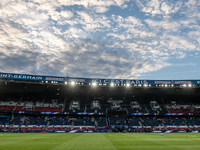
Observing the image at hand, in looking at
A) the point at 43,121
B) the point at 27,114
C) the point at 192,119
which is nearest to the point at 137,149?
the point at 43,121

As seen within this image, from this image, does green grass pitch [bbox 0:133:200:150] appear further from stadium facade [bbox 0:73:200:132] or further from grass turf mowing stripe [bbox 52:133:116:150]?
stadium facade [bbox 0:73:200:132]

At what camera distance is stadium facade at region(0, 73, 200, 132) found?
4600 centimetres

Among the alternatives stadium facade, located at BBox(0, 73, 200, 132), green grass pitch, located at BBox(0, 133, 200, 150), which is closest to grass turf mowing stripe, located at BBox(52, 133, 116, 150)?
green grass pitch, located at BBox(0, 133, 200, 150)

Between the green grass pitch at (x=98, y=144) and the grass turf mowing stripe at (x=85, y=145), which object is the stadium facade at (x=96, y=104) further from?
the grass turf mowing stripe at (x=85, y=145)

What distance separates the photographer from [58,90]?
58.9 m

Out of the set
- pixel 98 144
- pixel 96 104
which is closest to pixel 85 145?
pixel 98 144

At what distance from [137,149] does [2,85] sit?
5881 centimetres

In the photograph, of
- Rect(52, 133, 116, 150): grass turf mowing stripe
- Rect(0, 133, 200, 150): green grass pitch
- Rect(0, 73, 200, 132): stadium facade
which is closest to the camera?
Rect(52, 133, 116, 150): grass turf mowing stripe

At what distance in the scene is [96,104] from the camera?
5978 centimetres

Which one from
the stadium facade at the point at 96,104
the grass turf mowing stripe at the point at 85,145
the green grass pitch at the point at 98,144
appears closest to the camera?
the grass turf mowing stripe at the point at 85,145

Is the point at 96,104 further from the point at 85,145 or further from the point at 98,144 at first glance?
the point at 85,145

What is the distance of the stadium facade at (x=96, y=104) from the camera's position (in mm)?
46000

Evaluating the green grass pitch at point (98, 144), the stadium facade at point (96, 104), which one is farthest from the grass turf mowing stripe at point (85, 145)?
the stadium facade at point (96, 104)

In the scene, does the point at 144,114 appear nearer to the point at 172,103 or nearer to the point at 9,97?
the point at 172,103
